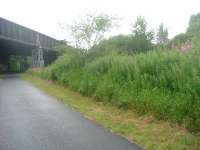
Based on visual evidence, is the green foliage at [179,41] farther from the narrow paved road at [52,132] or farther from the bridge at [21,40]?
the bridge at [21,40]

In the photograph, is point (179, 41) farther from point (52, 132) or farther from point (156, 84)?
point (52, 132)

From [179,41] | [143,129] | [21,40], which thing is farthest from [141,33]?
[143,129]

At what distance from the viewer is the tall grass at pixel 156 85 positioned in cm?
908

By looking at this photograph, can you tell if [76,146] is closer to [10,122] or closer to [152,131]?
[152,131]

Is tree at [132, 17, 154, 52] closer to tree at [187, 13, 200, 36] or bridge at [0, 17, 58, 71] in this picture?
tree at [187, 13, 200, 36]

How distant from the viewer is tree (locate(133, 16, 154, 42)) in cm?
5417

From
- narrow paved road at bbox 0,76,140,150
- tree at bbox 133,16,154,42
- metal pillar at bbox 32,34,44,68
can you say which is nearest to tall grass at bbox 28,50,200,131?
narrow paved road at bbox 0,76,140,150

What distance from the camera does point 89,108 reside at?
1318 cm

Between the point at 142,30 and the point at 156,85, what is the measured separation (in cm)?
4405

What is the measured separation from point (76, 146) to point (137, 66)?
7.05 meters

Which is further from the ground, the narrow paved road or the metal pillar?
the metal pillar

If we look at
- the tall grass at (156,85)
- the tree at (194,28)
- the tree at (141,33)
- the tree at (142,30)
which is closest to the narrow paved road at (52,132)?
the tall grass at (156,85)

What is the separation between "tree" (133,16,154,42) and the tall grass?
1429 inches

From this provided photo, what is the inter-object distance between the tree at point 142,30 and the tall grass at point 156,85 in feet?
119
